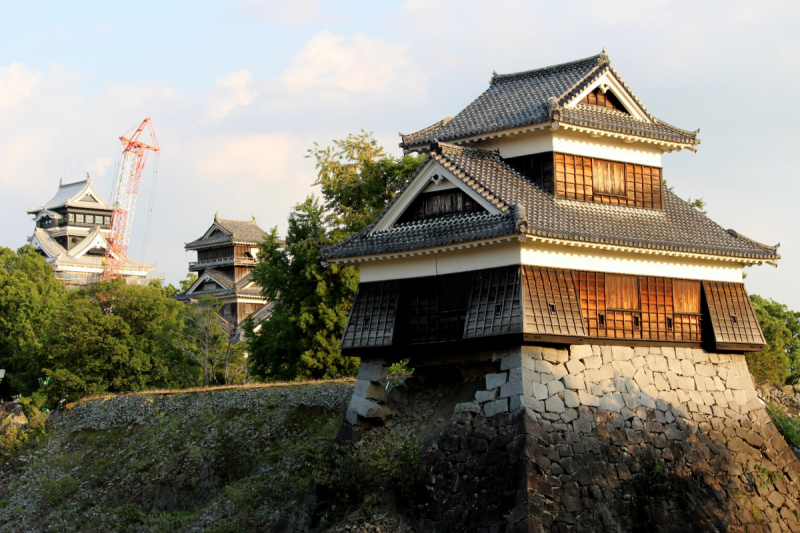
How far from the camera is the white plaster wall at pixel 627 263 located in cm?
2103

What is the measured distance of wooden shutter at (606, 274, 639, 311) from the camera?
22016mm

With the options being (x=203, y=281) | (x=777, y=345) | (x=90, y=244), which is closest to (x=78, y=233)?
(x=90, y=244)

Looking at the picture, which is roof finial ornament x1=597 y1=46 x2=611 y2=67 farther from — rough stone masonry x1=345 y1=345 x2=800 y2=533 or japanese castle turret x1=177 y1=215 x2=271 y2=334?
japanese castle turret x1=177 y1=215 x2=271 y2=334

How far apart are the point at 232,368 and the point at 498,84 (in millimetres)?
29473

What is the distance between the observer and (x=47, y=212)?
105m

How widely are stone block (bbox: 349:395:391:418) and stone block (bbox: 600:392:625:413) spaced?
6.19m

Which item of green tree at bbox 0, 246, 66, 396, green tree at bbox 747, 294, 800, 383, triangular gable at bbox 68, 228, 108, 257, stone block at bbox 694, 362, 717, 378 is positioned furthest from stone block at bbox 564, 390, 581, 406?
triangular gable at bbox 68, 228, 108, 257

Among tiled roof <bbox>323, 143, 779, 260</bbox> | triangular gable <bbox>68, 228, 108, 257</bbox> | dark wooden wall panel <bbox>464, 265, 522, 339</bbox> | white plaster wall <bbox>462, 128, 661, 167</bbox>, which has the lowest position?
dark wooden wall panel <bbox>464, 265, 522, 339</bbox>

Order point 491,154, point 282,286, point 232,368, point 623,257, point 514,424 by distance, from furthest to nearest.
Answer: point 232,368 → point 282,286 → point 491,154 → point 623,257 → point 514,424

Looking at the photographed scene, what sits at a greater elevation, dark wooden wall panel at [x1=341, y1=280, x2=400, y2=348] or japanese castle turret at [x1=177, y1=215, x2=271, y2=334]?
japanese castle turret at [x1=177, y1=215, x2=271, y2=334]

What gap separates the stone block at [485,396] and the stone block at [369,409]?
11.7 feet

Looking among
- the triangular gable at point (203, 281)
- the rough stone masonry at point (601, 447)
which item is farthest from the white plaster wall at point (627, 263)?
the triangular gable at point (203, 281)

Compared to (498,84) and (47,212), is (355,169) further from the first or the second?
(47,212)

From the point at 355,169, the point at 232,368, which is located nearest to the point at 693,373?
the point at 355,169
